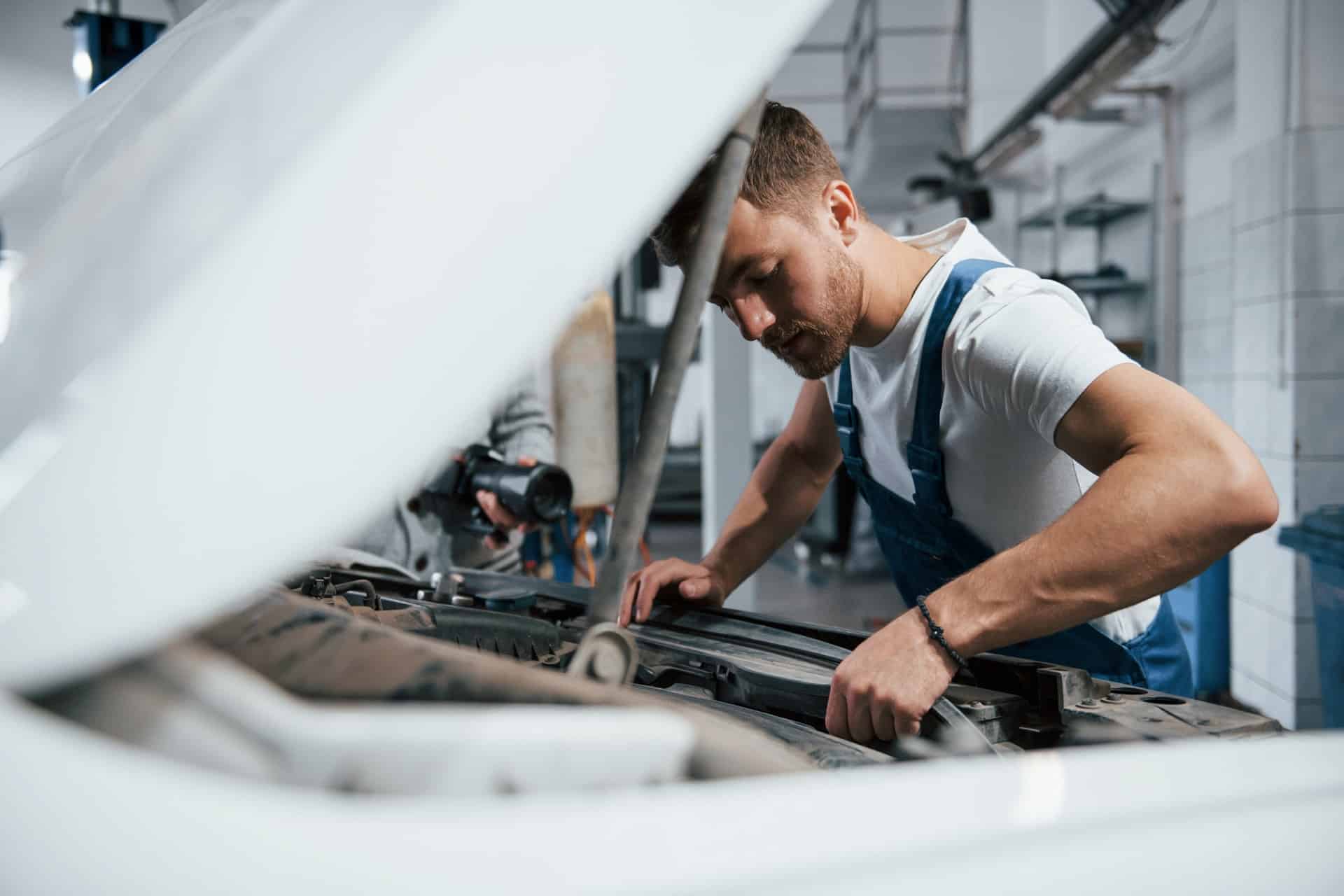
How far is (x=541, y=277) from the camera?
20.2 inches

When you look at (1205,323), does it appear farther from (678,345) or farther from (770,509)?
(678,345)

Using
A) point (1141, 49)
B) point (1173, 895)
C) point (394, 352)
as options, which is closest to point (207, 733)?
point (394, 352)

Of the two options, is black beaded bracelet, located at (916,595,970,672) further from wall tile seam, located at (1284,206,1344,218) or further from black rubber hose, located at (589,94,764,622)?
wall tile seam, located at (1284,206,1344,218)

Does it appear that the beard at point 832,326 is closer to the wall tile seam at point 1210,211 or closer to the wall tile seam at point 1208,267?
the wall tile seam at point 1208,267

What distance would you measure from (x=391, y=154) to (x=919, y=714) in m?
0.71

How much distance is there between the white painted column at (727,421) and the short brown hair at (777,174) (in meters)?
2.20

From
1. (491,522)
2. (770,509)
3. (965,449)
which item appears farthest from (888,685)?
(491,522)

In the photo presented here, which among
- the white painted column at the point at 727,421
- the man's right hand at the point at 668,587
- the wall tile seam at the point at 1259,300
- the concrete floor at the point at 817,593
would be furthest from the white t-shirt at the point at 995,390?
the concrete floor at the point at 817,593

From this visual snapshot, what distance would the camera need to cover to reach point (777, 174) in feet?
4.00

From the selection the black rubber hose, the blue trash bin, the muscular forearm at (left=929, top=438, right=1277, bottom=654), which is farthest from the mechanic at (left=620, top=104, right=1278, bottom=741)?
the blue trash bin

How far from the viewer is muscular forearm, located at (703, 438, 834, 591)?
1782mm

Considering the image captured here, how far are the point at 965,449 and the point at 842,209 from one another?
1.30 feet

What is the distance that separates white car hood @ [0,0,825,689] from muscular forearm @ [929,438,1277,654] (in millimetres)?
645

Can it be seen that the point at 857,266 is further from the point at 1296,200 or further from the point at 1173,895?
the point at 1296,200
